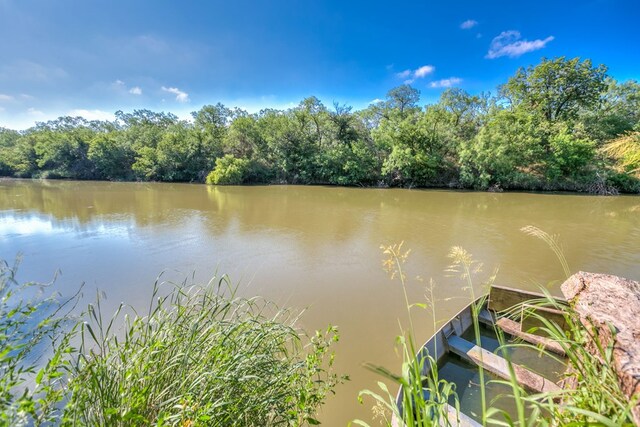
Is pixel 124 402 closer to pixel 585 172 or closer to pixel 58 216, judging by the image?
pixel 58 216

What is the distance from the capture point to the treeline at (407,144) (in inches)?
680

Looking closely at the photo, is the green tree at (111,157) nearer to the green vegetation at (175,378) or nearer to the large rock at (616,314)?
the green vegetation at (175,378)

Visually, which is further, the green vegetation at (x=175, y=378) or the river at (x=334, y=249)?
the river at (x=334, y=249)

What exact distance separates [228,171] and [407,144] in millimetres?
14756

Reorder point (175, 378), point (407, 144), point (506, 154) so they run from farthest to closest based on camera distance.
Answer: point (407, 144)
point (506, 154)
point (175, 378)

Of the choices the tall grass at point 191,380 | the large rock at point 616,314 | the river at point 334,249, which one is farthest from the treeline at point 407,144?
the tall grass at point 191,380

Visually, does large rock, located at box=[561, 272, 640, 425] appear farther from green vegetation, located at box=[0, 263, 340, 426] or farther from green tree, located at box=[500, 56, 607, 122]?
green tree, located at box=[500, 56, 607, 122]

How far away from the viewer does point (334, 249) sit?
304 inches

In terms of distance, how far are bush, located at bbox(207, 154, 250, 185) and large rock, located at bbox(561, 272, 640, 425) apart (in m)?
23.0

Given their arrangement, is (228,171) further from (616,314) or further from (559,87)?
(559,87)

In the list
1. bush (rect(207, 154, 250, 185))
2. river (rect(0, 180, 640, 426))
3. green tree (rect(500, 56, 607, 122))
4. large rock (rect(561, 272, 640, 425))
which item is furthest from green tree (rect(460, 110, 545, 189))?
large rock (rect(561, 272, 640, 425))

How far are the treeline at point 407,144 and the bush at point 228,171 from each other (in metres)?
0.09

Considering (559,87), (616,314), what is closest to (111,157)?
(616,314)

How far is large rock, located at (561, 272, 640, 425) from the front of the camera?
4.47ft
